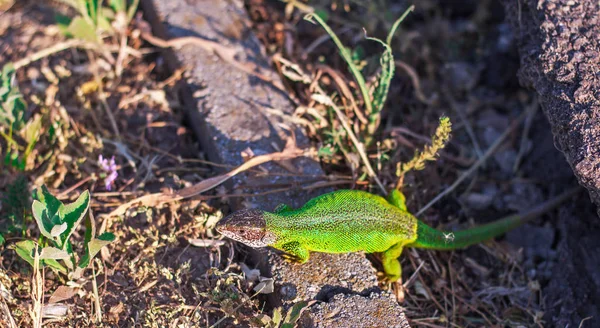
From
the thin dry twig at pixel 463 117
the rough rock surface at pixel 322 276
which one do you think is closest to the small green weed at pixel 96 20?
the rough rock surface at pixel 322 276

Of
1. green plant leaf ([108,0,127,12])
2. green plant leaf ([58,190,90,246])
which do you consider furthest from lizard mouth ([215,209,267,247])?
green plant leaf ([108,0,127,12])

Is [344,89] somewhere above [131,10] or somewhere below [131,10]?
below

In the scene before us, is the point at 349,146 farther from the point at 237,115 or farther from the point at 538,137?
the point at 538,137

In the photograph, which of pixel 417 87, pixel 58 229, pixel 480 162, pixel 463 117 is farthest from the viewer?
pixel 463 117

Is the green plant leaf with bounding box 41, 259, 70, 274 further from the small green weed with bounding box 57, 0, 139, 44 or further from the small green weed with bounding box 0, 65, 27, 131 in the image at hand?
the small green weed with bounding box 57, 0, 139, 44

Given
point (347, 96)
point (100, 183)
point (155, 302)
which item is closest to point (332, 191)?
point (347, 96)

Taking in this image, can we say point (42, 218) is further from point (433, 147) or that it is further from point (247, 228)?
point (433, 147)

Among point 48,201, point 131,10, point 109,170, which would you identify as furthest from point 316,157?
point 131,10
